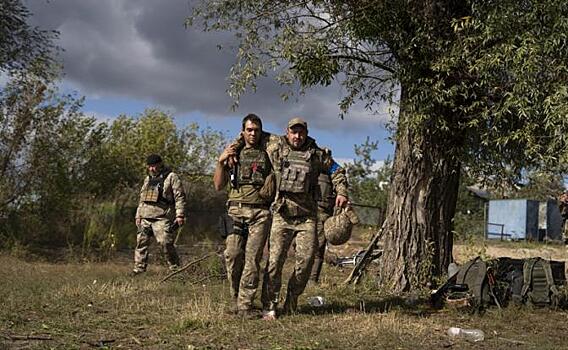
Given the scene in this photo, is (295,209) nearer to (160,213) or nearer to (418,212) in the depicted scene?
(418,212)

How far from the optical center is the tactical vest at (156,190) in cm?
1070

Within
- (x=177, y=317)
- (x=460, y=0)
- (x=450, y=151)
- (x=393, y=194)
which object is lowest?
(x=177, y=317)

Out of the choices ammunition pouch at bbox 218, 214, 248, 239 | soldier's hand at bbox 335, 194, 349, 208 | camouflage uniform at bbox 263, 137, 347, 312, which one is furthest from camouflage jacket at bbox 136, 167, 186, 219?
soldier's hand at bbox 335, 194, 349, 208

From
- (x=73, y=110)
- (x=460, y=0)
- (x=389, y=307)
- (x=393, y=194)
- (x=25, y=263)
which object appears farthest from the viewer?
(x=73, y=110)

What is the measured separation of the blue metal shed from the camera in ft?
115

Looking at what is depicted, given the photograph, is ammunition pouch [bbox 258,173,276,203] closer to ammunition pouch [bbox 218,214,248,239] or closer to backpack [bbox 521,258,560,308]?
ammunition pouch [bbox 218,214,248,239]

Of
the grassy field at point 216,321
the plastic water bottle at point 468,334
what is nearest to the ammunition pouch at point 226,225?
the grassy field at point 216,321

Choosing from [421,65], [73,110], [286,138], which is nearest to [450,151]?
[421,65]

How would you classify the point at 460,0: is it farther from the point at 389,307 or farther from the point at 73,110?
the point at 73,110

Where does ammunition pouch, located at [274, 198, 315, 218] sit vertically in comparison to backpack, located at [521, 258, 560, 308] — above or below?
above

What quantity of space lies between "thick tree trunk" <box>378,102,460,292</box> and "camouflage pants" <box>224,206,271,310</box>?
2734 millimetres

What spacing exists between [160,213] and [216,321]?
4.48 m

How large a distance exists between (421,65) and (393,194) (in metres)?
1.84

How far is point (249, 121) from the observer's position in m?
6.95
